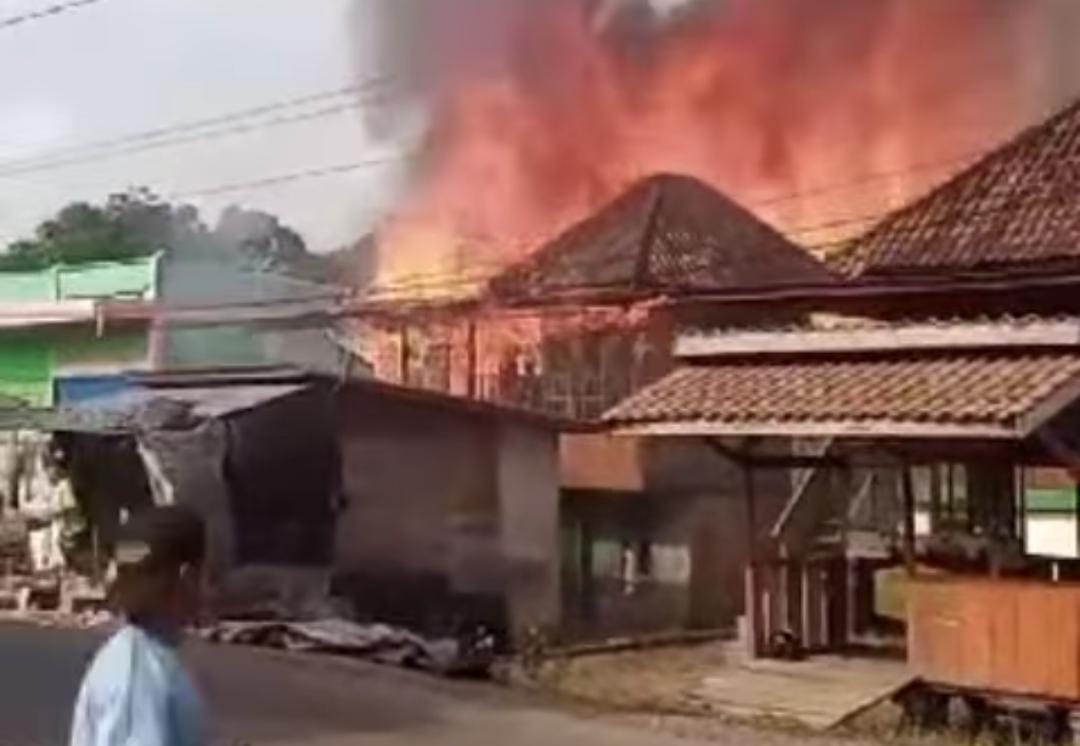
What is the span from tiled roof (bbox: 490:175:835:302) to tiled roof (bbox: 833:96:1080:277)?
894cm

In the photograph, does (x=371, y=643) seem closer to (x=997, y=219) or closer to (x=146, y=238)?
(x=997, y=219)

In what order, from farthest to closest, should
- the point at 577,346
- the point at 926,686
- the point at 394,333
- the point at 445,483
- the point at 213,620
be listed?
the point at 394,333 < the point at 577,346 < the point at 445,483 < the point at 213,620 < the point at 926,686

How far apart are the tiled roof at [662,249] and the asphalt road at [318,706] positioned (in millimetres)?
12711

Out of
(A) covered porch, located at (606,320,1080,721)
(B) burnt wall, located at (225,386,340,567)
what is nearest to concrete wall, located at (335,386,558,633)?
(B) burnt wall, located at (225,386,340,567)

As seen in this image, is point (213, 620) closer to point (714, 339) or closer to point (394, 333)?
point (714, 339)

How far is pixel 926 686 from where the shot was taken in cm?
1397

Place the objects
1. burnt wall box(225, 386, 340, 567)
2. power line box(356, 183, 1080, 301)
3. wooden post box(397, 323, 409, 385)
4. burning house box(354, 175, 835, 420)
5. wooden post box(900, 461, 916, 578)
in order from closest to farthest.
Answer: wooden post box(900, 461, 916, 578) → burnt wall box(225, 386, 340, 567) → burning house box(354, 175, 835, 420) → wooden post box(397, 323, 409, 385) → power line box(356, 183, 1080, 301)

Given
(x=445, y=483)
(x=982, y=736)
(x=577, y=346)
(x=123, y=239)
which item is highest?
(x=123, y=239)

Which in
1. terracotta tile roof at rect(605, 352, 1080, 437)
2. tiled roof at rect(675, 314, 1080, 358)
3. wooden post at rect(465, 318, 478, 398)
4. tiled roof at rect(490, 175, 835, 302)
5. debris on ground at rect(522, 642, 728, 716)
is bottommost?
debris on ground at rect(522, 642, 728, 716)

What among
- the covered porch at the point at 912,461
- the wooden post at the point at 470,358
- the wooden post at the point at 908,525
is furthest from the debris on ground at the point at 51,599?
the wooden post at the point at 470,358

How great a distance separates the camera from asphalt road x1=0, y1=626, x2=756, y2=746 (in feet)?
42.5

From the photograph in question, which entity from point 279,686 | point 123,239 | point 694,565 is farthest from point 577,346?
point 123,239

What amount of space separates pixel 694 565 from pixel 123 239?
33928 millimetres

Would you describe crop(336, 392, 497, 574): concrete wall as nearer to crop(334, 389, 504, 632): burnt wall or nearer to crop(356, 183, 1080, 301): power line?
crop(334, 389, 504, 632): burnt wall
